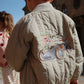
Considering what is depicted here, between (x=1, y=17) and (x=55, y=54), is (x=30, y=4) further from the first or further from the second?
(x=1, y=17)

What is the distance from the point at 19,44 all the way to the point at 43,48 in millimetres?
235

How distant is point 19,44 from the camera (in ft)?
5.15

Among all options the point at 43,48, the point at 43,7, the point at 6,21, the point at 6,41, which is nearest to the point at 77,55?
the point at 43,48

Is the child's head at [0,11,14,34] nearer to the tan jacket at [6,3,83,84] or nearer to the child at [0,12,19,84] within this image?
the child at [0,12,19,84]

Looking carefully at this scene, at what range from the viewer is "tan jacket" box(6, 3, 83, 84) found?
5.15 ft

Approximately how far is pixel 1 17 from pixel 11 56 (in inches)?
58.7

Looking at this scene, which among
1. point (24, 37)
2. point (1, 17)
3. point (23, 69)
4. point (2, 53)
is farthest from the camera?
point (1, 17)

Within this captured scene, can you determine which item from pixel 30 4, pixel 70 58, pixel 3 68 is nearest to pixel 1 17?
pixel 3 68

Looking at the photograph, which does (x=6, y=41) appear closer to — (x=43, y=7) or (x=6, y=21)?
(x=6, y=21)

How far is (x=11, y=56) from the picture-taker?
161 centimetres

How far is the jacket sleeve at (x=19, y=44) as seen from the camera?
1.55 metres

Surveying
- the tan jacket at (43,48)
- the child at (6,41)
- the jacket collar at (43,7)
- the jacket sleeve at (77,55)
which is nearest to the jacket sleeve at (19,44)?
the tan jacket at (43,48)

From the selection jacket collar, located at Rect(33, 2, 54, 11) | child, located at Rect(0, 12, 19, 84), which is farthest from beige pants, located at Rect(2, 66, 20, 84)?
jacket collar, located at Rect(33, 2, 54, 11)

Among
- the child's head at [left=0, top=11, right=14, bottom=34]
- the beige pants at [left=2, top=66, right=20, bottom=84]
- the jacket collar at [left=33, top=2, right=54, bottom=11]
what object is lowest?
the beige pants at [left=2, top=66, right=20, bottom=84]
